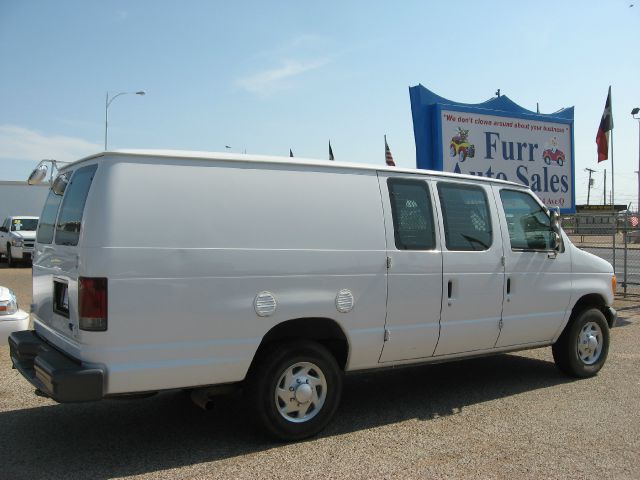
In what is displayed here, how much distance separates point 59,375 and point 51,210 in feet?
5.83

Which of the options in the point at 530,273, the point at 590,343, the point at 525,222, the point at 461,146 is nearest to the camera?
the point at 530,273

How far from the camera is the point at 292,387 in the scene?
468 cm

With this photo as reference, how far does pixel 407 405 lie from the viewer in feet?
18.9

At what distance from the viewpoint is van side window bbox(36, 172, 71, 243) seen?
4902 mm

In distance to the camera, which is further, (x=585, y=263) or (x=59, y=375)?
(x=585, y=263)

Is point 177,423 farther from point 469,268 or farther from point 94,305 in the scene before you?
point 469,268

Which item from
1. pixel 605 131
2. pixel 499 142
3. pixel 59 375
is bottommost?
pixel 59 375

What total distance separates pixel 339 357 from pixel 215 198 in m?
1.73

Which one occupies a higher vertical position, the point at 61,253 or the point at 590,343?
the point at 61,253

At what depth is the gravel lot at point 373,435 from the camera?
165 inches

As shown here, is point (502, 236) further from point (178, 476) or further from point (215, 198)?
point (178, 476)

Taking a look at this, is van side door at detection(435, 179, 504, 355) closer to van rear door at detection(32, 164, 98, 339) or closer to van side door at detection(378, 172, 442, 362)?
van side door at detection(378, 172, 442, 362)

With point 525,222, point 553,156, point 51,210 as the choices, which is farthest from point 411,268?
point 553,156

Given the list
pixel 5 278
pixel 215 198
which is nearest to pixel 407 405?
pixel 215 198
